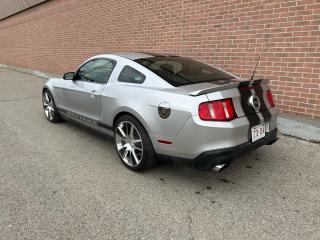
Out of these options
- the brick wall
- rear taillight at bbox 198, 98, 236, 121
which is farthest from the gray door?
the brick wall

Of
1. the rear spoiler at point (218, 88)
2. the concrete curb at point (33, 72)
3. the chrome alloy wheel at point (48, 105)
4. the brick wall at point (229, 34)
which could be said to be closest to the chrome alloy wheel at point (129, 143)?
the rear spoiler at point (218, 88)

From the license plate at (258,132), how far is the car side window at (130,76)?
140 centimetres

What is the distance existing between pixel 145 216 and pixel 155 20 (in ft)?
19.2

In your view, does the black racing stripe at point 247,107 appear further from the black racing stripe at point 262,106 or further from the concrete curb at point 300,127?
the concrete curb at point 300,127

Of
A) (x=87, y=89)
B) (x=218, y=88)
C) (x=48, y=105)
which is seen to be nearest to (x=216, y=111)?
(x=218, y=88)

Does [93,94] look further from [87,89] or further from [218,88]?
[218,88]

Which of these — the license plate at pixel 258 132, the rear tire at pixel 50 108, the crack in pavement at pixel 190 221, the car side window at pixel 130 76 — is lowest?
the crack in pavement at pixel 190 221

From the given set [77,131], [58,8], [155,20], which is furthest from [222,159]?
[58,8]

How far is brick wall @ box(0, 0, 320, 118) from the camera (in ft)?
15.7

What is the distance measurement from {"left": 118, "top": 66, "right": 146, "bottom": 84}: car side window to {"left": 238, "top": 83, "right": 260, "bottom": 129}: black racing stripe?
1.16 meters

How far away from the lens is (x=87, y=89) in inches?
177

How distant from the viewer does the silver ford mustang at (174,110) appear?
2.97 m

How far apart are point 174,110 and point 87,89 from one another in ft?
6.21

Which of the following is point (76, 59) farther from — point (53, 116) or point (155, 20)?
point (53, 116)
